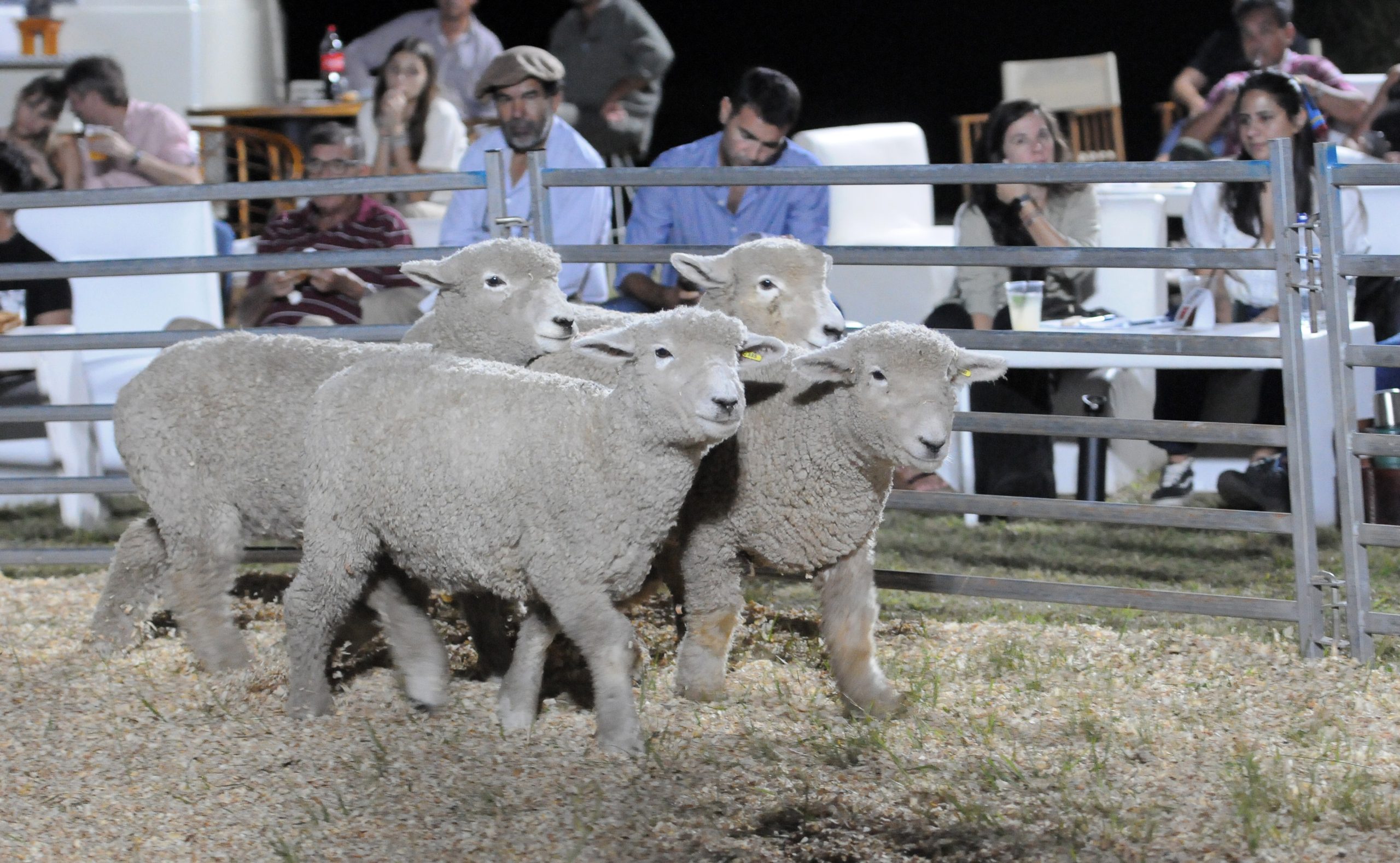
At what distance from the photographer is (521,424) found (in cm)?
341

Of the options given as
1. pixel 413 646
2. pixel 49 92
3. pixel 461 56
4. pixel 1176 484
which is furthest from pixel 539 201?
pixel 461 56

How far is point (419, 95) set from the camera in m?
8.05

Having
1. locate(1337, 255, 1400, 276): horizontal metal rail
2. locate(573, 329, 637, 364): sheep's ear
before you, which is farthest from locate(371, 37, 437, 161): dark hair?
locate(1337, 255, 1400, 276): horizontal metal rail

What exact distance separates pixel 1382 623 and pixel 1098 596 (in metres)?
0.72

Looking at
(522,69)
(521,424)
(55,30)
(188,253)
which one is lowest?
(521,424)

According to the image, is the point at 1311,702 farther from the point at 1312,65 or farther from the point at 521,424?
the point at 1312,65

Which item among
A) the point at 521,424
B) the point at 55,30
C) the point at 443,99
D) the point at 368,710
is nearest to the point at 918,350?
the point at 521,424

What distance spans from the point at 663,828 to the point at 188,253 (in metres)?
4.60

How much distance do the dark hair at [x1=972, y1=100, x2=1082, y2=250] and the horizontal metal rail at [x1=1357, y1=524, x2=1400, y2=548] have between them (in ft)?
7.06

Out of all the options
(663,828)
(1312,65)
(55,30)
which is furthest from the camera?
(55,30)

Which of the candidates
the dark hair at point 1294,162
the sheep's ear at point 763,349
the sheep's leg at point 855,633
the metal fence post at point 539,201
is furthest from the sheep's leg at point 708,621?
the dark hair at point 1294,162

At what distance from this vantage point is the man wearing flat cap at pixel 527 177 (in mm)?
5539

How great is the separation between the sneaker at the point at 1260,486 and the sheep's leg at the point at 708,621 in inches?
93.7

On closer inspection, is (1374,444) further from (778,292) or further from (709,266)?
(709,266)
